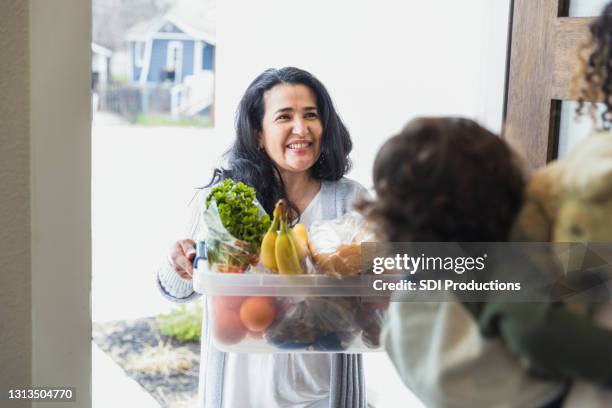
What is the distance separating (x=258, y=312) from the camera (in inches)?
23.5

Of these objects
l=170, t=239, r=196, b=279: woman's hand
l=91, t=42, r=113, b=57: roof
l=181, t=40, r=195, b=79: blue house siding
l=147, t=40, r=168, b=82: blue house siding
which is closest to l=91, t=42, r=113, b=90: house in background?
l=91, t=42, r=113, b=57: roof

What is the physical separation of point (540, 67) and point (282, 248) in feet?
1.40

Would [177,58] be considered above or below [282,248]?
above

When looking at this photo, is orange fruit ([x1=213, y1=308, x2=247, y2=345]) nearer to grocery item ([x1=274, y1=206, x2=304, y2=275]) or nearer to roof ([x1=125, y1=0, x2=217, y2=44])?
grocery item ([x1=274, y1=206, x2=304, y2=275])

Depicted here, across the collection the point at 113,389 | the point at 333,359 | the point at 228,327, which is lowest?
the point at 113,389

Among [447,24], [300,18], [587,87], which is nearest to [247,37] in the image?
[300,18]

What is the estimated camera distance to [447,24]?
1016 mm

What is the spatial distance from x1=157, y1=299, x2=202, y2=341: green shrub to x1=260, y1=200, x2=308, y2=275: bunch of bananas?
77.7 inches

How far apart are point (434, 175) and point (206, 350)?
0.76 m

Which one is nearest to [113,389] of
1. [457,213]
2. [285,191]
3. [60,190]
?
[285,191]

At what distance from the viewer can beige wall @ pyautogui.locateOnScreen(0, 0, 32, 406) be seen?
2.16 feet

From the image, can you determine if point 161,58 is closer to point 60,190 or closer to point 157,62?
point 157,62

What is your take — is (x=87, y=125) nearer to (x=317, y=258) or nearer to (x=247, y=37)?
(x=317, y=258)

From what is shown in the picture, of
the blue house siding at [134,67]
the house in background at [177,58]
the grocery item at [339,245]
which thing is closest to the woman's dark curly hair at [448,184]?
the grocery item at [339,245]
